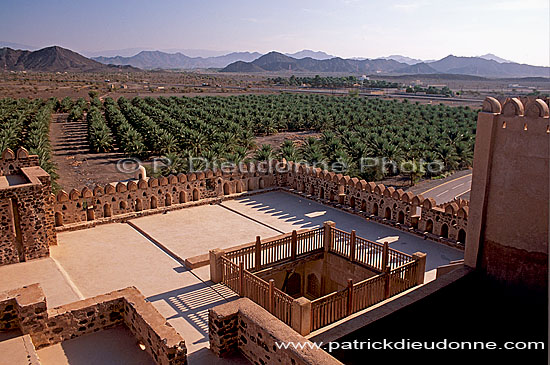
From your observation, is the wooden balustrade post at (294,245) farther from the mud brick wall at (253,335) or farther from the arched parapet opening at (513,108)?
the arched parapet opening at (513,108)

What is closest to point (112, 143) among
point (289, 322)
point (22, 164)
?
point (22, 164)

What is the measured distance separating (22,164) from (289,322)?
865 cm

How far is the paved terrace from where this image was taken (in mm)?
7066

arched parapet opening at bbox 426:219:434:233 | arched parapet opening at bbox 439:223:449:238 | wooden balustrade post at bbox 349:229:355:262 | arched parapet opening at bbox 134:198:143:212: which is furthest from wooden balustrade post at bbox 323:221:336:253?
arched parapet opening at bbox 134:198:143:212

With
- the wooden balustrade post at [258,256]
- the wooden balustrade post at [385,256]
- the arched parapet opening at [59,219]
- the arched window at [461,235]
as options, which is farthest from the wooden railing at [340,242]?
the arched parapet opening at [59,219]

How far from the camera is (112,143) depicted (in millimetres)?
34688

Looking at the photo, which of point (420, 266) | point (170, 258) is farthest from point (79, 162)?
point (420, 266)

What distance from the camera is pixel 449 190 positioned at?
83.7 ft

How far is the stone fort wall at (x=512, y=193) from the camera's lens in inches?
254

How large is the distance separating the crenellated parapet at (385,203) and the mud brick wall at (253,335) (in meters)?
7.08

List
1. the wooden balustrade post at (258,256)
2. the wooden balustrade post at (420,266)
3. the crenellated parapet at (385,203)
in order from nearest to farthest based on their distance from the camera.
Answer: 1. the wooden balustrade post at (420,266)
2. the wooden balustrade post at (258,256)
3. the crenellated parapet at (385,203)

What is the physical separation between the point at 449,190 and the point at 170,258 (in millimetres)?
19016

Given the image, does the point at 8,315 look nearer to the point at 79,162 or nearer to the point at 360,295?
the point at 360,295

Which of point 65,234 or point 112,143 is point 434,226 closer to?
point 65,234
